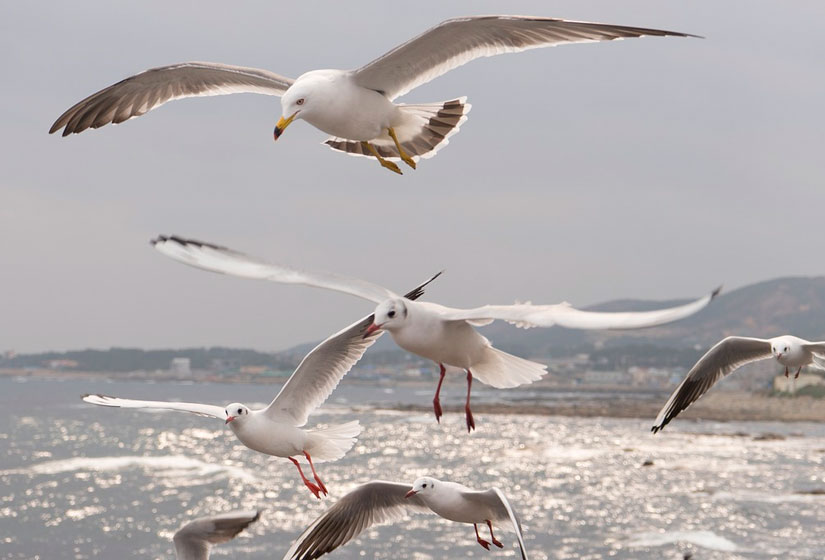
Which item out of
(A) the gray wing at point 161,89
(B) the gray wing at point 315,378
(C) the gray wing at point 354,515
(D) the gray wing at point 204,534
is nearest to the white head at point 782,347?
(C) the gray wing at point 354,515

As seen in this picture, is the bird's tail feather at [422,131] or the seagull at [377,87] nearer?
the seagull at [377,87]

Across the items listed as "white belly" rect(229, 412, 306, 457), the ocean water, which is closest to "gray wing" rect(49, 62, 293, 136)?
"white belly" rect(229, 412, 306, 457)

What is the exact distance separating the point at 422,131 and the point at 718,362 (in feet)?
15.8

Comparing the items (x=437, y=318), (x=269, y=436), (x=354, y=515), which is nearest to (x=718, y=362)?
(x=354, y=515)

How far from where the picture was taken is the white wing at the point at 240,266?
5340 mm

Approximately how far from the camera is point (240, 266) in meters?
5.43

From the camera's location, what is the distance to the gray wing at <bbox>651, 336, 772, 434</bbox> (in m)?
10.6

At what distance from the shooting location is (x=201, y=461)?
9131cm

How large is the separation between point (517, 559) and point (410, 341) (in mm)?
50923

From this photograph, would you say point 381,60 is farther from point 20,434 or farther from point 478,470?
point 20,434

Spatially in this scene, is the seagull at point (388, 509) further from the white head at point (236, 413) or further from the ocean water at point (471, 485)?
the ocean water at point (471, 485)

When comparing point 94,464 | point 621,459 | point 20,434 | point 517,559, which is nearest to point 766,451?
point 621,459

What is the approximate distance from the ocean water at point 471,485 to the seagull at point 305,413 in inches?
1758

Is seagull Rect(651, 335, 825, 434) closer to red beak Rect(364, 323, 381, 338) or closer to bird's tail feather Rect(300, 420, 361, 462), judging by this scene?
bird's tail feather Rect(300, 420, 361, 462)
